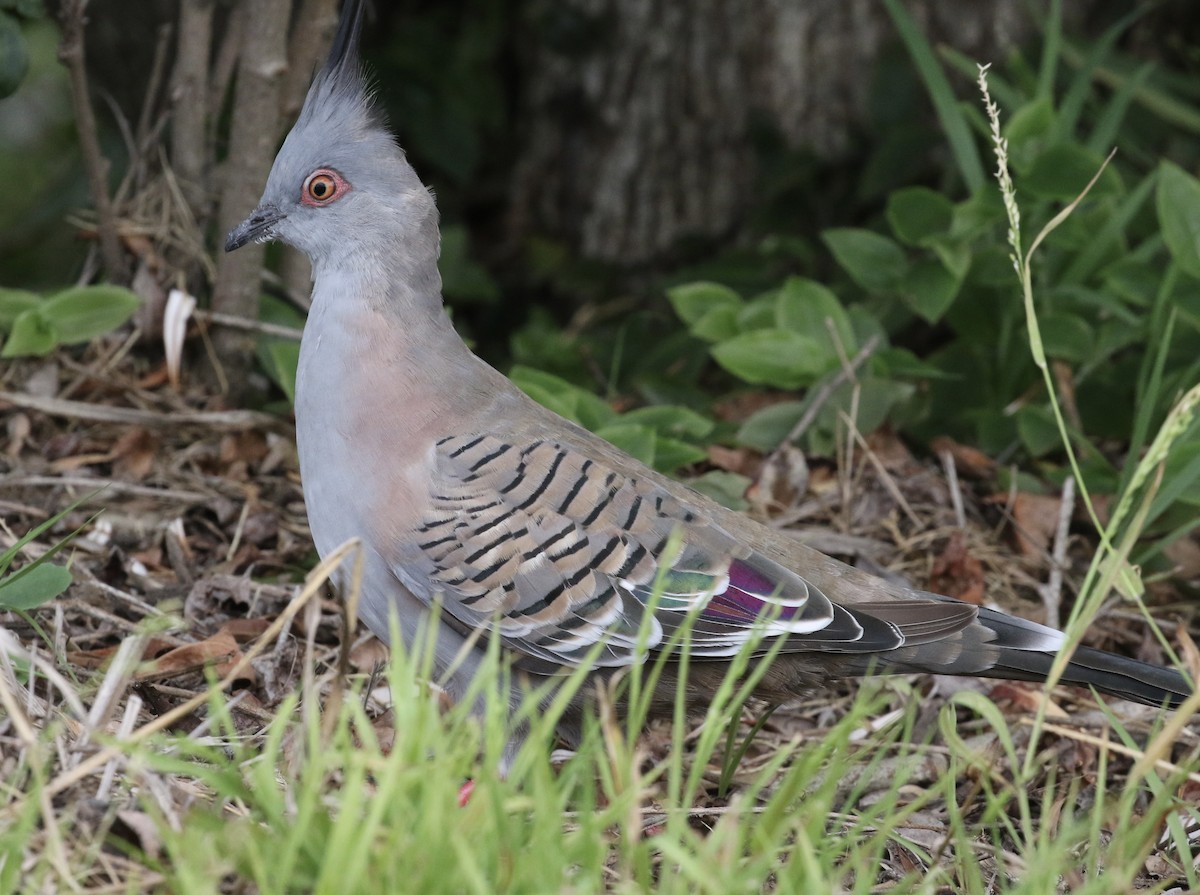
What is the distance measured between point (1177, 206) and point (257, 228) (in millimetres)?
2688

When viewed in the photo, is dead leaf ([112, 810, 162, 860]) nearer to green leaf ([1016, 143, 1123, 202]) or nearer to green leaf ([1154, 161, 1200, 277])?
green leaf ([1016, 143, 1123, 202])

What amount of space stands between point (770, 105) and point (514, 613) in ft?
11.7

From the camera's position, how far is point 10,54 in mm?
3336

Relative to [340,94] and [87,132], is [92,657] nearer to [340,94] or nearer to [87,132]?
[340,94]

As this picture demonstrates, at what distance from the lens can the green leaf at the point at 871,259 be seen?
439 cm

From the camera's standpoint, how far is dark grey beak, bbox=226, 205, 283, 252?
3197 millimetres

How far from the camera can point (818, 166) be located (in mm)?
5633

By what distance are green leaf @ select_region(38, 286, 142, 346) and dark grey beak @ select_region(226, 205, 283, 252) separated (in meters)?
0.73

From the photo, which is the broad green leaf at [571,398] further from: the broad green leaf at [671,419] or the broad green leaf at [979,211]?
the broad green leaf at [979,211]

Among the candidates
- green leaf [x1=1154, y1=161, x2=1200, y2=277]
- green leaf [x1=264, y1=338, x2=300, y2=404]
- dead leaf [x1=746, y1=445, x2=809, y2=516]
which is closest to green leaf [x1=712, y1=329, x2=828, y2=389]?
dead leaf [x1=746, y1=445, x2=809, y2=516]

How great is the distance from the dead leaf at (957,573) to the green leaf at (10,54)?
9.02 feet

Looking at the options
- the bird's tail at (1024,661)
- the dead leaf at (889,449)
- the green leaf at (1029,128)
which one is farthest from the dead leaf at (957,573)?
the green leaf at (1029,128)

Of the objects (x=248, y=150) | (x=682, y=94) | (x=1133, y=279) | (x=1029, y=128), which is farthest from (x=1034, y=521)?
(x=682, y=94)

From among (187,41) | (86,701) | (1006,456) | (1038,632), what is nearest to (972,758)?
(1038,632)
